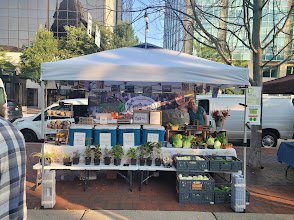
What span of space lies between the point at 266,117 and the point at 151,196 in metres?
7.93

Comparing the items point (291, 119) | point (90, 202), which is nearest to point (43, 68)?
point (90, 202)

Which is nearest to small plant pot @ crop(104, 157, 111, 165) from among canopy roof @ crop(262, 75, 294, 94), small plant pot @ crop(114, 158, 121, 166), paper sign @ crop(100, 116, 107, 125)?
small plant pot @ crop(114, 158, 121, 166)

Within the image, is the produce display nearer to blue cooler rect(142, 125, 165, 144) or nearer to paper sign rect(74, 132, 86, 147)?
blue cooler rect(142, 125, 165, 144)

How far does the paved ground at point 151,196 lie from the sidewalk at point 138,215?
0.54 ft

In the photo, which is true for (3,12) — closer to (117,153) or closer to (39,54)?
(39,54)

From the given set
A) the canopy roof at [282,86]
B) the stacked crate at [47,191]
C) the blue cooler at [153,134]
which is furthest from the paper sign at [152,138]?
the canopy roof at [282,86]

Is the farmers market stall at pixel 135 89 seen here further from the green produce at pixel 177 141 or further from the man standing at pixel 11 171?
the man standing at pixel 11 171

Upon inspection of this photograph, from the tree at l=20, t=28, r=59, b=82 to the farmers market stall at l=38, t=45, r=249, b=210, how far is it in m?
22.7

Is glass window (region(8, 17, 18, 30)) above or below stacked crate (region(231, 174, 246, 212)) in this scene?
above

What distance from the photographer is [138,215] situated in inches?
186

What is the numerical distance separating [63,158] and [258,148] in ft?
16.7

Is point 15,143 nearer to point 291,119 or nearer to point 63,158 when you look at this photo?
point 63,158

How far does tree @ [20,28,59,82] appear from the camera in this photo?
28.7m

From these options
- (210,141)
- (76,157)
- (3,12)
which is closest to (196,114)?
(210,141)
